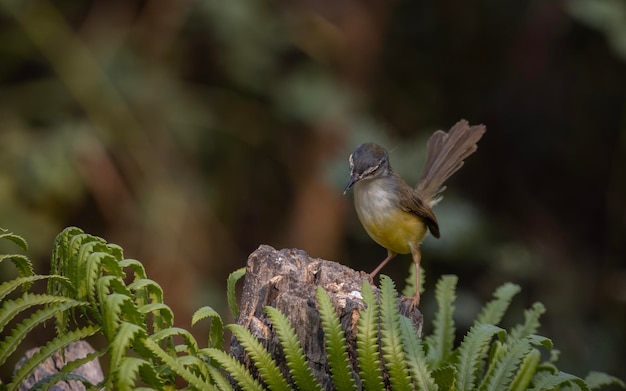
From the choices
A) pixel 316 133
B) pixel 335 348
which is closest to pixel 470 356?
pixel 335 348

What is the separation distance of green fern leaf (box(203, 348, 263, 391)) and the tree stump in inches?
4.7

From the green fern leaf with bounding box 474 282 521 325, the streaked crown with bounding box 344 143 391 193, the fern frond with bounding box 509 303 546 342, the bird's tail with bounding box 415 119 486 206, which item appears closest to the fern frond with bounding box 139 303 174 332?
the green fern leaf with bounding box 474 282 521 325

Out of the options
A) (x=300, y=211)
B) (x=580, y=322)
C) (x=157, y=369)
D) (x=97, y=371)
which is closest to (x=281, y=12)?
(x=300, y=211)

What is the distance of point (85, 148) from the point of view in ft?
20.1

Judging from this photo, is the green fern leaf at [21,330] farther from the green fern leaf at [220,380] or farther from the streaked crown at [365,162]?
the streaked crown at [365,162]

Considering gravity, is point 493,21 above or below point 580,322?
above

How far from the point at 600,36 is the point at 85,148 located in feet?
13.7

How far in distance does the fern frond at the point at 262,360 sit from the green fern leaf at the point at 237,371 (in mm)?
33

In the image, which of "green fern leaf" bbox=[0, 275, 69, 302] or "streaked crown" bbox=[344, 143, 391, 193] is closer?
"green fern leaf" bbox=[0, 275, 69, 302]

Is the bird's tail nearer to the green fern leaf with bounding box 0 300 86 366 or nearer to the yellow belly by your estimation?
the yellow belly

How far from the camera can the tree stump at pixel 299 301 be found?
253cm

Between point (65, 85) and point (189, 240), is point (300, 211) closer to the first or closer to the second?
point (189, 240)

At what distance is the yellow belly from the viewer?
3.97m

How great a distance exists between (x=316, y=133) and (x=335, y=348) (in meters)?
4.84
